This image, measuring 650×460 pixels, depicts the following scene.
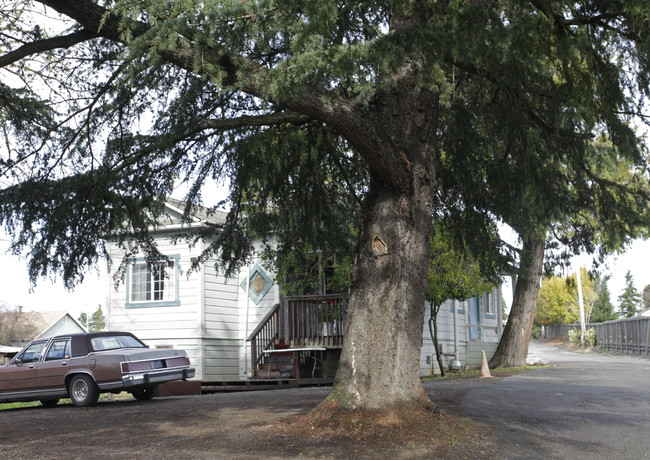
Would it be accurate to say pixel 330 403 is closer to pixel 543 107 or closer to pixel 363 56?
pixel 363 56

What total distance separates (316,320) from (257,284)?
11.8ft

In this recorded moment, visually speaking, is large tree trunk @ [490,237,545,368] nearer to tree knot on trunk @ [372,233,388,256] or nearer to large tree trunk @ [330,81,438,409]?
large tree trunk @ [330,81,438,409]

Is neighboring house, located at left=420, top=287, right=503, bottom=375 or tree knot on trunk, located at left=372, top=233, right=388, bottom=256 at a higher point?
tree knot on trunk, located at left=372, top=233, right=388, bottom=256

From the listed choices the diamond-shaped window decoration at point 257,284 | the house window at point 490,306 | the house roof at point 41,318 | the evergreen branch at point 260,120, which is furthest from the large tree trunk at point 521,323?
the house roof at point 41,318

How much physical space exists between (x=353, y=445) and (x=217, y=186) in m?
6.51

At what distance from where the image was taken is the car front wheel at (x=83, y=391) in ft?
42.5

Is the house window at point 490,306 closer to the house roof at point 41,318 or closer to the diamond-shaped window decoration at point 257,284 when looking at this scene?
the diamond-shaped window decoration at point 257,284

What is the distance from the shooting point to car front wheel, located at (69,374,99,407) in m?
13.0

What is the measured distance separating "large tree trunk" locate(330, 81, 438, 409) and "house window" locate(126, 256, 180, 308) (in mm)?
14404

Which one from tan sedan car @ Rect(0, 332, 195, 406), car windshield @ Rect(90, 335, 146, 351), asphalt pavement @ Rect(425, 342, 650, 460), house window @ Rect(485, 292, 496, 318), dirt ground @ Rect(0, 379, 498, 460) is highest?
house window @ Rect(485, 292, 496, 318)

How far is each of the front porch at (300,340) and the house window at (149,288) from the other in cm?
307

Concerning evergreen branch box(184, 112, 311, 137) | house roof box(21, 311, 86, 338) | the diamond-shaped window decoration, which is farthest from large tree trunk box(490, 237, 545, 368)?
house roof box(21, 311, 86, 338)

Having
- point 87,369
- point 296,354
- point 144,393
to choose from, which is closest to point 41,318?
point 296,354

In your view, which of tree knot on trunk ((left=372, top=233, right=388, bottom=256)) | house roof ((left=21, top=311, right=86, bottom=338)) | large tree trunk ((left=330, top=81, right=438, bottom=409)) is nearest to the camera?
large tree trunk ((left=330, top=81, right=438, bottom=409))
